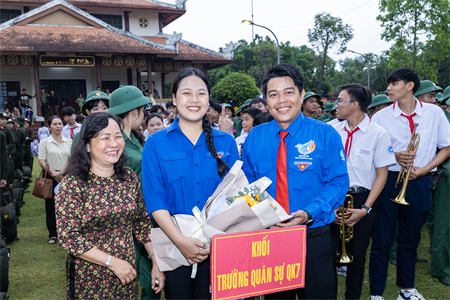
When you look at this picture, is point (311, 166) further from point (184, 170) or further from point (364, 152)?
point (364, 152)

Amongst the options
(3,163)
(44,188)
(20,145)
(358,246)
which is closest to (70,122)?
(3,163)

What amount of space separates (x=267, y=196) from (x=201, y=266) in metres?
0.68

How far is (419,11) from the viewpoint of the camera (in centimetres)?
2212

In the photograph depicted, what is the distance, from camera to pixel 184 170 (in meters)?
2.40

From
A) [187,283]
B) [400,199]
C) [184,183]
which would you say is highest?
[184,183]

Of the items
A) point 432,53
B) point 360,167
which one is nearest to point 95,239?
point 360,167

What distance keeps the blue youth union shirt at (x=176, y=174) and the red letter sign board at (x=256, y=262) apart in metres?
0.53

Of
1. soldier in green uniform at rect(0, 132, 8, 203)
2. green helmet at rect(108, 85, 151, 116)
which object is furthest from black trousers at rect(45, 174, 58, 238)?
green helmet at rect(108, 85, 151, 116)

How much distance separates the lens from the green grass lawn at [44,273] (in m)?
4.29

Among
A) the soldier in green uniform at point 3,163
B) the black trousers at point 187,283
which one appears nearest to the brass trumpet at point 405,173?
the black trousers at point 187,283

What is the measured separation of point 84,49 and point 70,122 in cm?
1470

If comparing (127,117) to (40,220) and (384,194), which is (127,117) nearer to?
(384,194)

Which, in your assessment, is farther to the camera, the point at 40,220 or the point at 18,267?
the point at 40,220

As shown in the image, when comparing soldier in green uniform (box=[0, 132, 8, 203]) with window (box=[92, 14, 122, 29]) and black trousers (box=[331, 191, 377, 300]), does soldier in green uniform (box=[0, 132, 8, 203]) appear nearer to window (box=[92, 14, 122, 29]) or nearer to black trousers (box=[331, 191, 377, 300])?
black trousers (box=[331, 191, 377, 300])
